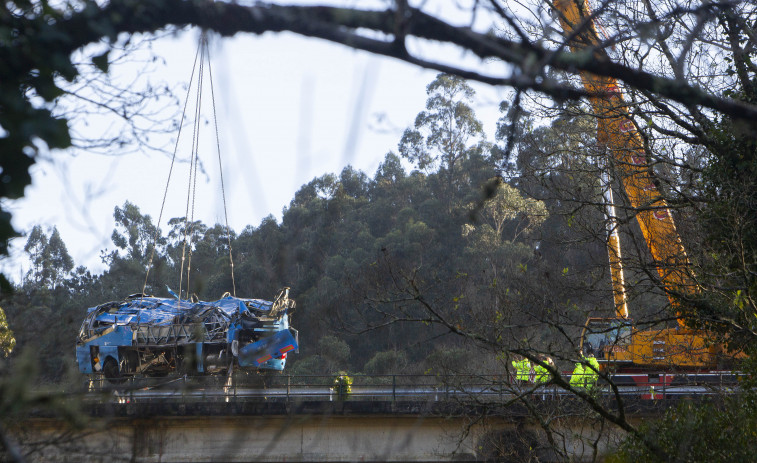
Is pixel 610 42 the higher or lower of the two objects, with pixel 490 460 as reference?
A: higher

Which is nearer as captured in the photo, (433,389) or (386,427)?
(433,389)

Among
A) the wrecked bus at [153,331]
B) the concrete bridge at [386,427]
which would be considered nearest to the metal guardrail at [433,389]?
the concrete bridge at [386,427]

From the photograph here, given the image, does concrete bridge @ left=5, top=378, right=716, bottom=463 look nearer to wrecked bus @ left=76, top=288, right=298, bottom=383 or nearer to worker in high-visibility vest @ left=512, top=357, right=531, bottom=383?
worker in high-visibility vest @ left=512, top=357, right=531, bottom=383

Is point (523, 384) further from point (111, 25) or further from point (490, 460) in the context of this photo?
point (111, 25)

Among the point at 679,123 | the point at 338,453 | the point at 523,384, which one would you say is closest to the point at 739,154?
the point at 679,123

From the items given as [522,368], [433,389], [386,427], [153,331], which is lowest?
[386,427]

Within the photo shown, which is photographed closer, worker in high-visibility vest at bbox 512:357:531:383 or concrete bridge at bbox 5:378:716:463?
concrete bridge at bbox 5:378:716:463

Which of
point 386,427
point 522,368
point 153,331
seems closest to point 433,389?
point 386,427

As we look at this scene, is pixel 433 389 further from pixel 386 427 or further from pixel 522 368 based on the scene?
pixel 522 368

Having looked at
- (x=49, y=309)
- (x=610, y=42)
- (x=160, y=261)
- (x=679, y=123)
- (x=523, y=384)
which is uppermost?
(x=679, y=123)

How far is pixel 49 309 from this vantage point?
12.6 feet

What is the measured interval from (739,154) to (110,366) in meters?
19.3

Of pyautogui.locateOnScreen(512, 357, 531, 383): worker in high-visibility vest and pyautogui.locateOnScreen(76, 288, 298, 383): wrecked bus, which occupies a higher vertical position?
pyautogui.locateOnScreen(512, 357, 531, 383): worker in high-visibility vest

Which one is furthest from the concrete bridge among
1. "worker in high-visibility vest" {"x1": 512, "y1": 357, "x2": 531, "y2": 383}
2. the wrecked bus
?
the wrecked bus
